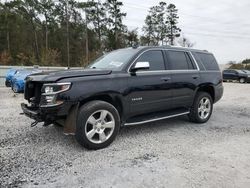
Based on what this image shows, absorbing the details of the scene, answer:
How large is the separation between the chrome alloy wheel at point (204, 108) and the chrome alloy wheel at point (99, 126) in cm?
272

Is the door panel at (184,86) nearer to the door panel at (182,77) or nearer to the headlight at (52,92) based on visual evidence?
the door panel at (182,77)

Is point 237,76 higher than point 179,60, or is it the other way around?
point 179,60

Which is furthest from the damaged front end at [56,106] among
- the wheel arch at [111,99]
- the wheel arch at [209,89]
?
the wheel arch at [209,89]

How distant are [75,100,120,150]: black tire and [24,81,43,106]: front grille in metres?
0.82

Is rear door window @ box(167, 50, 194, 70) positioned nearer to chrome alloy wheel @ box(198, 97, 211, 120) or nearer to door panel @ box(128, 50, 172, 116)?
door panel @ box(128, 50, 172, 116)

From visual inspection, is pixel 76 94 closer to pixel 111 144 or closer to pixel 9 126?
pixel 111 144


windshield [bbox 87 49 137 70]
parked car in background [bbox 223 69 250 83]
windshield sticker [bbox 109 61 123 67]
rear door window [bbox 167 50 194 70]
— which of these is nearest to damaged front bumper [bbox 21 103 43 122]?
windshield [bbox 87 49 137 70]

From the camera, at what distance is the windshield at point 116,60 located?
5042 millimetres

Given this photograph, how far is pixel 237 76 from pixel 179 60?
80.1ft

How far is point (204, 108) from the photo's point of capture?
6488mm

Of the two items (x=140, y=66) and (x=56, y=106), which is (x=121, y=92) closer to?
(x=140, y=66)

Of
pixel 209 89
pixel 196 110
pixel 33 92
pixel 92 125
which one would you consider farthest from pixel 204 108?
pixel 33 92

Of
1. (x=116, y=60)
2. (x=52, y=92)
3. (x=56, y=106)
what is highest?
(x=116, y=60)

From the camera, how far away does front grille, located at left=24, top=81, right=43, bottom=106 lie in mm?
4482
